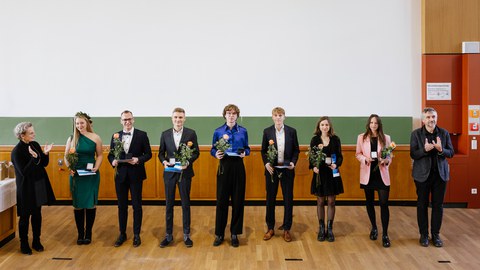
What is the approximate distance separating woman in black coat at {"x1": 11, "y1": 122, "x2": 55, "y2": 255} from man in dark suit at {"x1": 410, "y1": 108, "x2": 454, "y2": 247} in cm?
472

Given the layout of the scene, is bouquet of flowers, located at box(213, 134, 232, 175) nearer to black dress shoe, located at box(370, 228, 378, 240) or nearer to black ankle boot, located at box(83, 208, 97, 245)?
black ankle boot, located at box(83, 208, 97, 245)

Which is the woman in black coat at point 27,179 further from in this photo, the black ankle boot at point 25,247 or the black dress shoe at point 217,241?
the black dress shoe at point 217,241

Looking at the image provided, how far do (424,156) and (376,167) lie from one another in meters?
0.60

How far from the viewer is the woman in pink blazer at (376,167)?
18.0 ft

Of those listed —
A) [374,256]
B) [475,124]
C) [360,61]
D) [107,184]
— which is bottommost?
[374,256]

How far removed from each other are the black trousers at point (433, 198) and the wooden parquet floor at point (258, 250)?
29 cm

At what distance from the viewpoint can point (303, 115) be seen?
26.9ft

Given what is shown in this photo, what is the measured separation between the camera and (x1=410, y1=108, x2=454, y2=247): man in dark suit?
5.37 meters

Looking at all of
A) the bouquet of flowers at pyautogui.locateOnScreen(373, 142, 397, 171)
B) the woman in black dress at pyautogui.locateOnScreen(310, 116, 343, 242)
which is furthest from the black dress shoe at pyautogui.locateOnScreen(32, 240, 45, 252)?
the bouquet of flowers at pyautogui.locateOnScreen(373, 142, 397, 171)

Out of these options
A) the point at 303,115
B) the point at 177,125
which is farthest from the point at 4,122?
the point at 303,115

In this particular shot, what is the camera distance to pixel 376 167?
548 centimetres

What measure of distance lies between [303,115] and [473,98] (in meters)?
2.96

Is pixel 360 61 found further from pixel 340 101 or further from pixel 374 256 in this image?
pixel 374 256

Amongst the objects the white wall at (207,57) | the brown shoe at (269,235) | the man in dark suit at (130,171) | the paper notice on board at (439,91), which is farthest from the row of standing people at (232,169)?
the white wall at (207,57)
